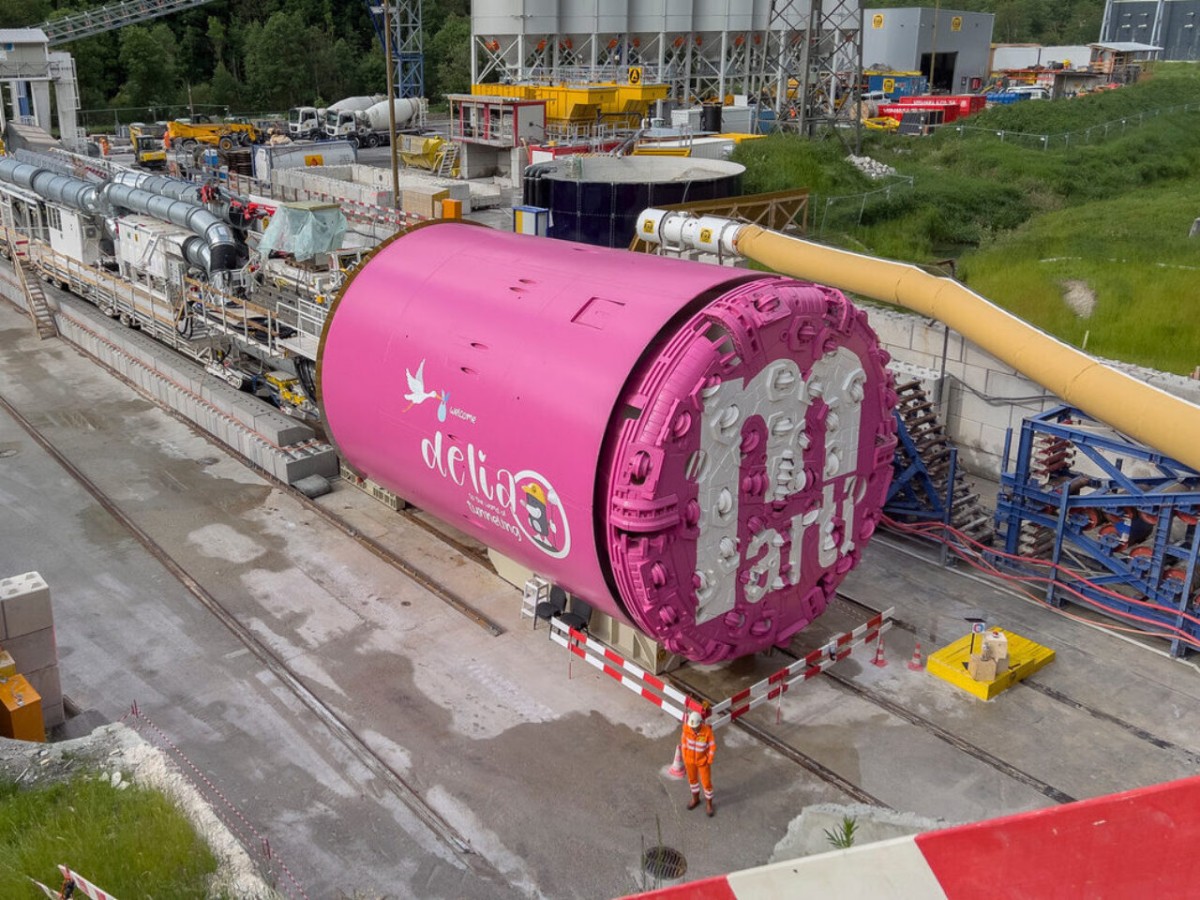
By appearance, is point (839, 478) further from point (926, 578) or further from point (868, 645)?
point (926, 578)

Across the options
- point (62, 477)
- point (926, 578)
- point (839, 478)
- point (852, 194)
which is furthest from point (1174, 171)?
point (62, 477)

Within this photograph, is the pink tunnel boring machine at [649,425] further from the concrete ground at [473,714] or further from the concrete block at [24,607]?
the concrete block at [24,607]

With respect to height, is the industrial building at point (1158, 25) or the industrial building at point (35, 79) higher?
the industrial building at point (1158, 25)

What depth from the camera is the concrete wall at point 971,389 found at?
18.8 metres

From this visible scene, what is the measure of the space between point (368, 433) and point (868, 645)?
738 cm

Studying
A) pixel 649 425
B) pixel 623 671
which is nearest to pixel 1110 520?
pixel 623 671

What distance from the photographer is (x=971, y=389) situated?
64.1 ft

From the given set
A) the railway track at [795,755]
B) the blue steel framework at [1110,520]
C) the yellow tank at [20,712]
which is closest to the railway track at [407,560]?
the railway track at [795,755]

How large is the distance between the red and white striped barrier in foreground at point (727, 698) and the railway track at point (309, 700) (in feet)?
8.65

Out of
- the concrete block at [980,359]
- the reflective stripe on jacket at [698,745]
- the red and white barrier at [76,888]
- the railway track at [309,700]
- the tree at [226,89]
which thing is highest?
the tree at [226,89]

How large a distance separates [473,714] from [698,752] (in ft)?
10.1

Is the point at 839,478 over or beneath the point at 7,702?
over

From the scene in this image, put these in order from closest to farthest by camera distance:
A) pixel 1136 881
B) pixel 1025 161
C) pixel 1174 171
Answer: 1. pixel 1136 881
2. pixel 1025 161
3. pixel 1174 171

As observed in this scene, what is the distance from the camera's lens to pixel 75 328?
27.4 meters
